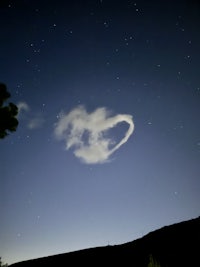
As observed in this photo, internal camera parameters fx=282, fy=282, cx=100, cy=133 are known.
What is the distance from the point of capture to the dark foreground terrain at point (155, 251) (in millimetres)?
17844

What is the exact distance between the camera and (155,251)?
19.6 meters

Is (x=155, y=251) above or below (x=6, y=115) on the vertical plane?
below

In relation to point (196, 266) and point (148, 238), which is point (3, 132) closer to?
point (196, 266)

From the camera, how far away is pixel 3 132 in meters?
9.50

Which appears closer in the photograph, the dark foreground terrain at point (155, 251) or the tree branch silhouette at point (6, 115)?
the tree branch silhouette at point (6, 115)

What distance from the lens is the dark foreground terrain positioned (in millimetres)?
17844

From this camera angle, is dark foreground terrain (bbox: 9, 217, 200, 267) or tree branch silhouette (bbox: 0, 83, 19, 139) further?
dark foreground terrain (bbox: 9, 217, 200, 267)

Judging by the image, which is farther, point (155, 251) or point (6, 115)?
point (155, 251)

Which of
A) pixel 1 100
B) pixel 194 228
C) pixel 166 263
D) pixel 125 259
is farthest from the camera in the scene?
pixel 125 259

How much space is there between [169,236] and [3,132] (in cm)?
1536

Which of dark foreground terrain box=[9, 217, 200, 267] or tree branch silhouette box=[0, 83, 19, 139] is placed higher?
tree branch silhouette box=[0, 83, 19, 139]

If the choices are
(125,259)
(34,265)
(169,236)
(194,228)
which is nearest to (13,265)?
(34,265)

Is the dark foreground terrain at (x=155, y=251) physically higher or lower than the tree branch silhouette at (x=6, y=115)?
lower

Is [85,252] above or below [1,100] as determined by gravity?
below
